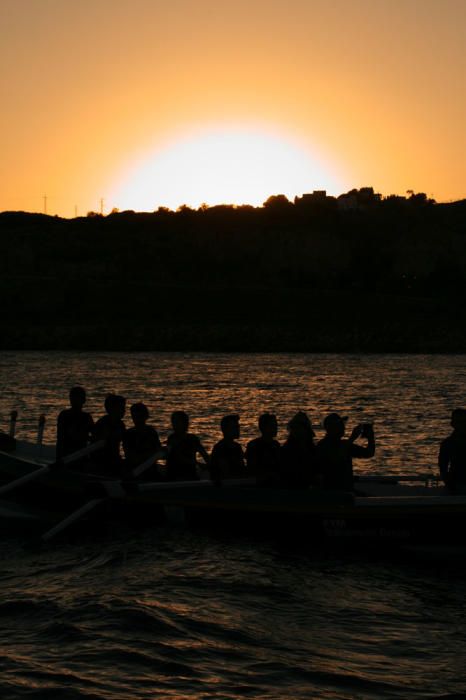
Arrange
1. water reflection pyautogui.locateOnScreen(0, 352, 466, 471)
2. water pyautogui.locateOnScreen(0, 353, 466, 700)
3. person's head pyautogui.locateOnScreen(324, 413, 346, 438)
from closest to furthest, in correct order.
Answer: water pyautogui.locateOnScreen(0, 353, 466, 700) → person's head pyautogui.locateOnScreen(324, 413, 346, 438) → water reflection pyautogui.locateOnScreen(0, 352, 466, 471)

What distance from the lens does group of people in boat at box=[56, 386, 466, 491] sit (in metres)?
13.2

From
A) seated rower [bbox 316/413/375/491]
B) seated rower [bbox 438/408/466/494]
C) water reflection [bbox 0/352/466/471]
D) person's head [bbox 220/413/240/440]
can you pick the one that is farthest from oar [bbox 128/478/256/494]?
water reflection [bbox 0/352/466/471]

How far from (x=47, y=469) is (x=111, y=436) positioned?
93cm

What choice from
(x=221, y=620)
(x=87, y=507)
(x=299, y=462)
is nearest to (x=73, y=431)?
(x=87, y=507)

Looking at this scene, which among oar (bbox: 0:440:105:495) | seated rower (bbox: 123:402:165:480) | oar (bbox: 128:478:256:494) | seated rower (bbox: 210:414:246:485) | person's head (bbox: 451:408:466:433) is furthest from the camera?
seated rower (bbox: 123:402:165:480)

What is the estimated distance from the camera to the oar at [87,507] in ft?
43.8

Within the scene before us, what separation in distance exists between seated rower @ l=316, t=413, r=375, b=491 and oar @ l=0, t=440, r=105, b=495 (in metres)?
3.05

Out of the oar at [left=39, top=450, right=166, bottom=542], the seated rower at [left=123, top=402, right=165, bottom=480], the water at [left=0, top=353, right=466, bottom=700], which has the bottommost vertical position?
the water at [left=0, top=353, right=466, bottom=700]

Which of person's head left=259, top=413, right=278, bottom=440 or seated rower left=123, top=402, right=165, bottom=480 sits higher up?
person's head left=259, top=413, right=278, bottom=440

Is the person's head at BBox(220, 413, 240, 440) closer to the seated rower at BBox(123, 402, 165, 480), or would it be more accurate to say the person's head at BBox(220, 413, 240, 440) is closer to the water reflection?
the seated rower at BBox(123, 402, 165, 480)

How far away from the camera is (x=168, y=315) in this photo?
77250 millimetres

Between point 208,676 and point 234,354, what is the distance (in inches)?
2315

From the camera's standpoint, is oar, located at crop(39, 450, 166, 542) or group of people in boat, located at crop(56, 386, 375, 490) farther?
oar, located at crop(39, 450, 166, 542)

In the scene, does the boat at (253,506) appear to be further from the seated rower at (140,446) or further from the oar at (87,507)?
the seated rower at (140,446)
